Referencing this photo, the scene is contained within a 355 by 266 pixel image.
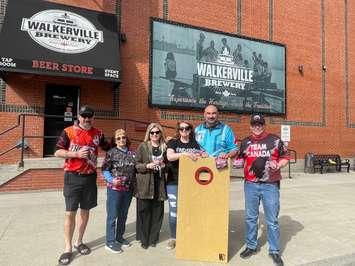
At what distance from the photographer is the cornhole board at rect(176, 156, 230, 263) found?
17.4 ft

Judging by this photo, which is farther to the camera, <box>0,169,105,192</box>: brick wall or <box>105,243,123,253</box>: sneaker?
<box>0,169,105,192</box>: brick wall

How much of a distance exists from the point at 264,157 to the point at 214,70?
34.1 ft

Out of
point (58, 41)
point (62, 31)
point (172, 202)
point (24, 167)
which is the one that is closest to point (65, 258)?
point (172, 202)

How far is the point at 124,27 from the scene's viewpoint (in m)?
13.7

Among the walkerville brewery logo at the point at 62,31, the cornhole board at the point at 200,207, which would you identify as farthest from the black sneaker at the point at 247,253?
the walkerville brewery logo at the point at 62,31

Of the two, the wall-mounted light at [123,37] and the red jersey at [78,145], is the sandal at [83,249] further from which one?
the wall-mounted light at [123,37]

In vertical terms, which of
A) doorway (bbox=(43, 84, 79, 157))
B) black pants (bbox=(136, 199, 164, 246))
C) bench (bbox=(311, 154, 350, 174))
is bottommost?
black pants (bbox=(136, 199, 164, 246))

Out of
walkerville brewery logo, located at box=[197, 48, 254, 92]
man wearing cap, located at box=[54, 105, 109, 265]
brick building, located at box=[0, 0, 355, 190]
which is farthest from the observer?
walkerville brewery logo, located at box=[197, 48, 254, 92]

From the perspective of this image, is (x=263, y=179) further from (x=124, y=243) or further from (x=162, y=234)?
(x=124, y=243)

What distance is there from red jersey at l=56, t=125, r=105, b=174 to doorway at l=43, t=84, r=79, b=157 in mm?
7464

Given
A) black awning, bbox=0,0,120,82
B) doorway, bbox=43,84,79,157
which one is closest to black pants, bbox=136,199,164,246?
black awning, bbox=0,0,120,82

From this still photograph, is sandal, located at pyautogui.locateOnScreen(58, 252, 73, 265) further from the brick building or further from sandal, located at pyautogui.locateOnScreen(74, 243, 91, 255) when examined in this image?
the brick building

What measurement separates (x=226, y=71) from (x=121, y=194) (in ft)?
35.7

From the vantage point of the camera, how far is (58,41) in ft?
38.1
